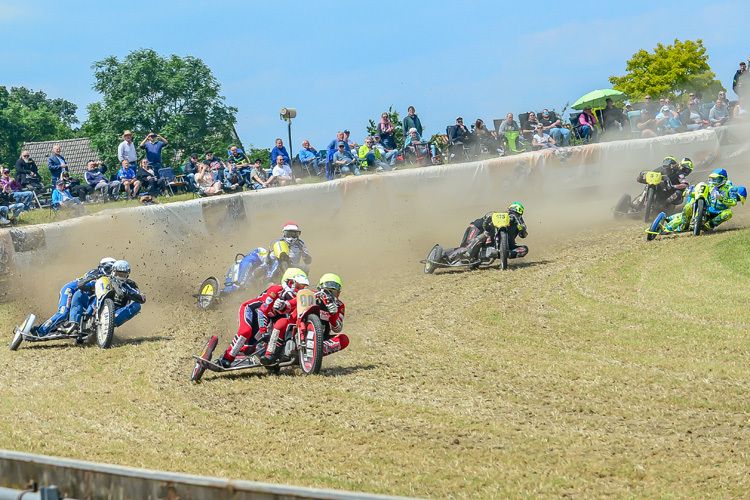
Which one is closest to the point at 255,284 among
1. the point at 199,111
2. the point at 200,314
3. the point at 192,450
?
the point at 200,314

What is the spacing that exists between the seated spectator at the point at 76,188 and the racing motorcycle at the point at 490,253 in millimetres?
8892

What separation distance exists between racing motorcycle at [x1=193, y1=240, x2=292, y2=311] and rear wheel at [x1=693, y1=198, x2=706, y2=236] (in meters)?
9.17

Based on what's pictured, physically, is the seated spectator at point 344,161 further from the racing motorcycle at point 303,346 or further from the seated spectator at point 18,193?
the racing motorcycle at point 303,346

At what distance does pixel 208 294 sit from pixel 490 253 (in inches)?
237

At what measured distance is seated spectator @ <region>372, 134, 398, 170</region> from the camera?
2672 cm

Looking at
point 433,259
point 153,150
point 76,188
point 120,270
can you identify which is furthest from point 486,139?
point 120,270

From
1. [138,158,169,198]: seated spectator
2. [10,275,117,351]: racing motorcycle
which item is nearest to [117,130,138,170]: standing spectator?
[138,158,169,198]: seated spectator

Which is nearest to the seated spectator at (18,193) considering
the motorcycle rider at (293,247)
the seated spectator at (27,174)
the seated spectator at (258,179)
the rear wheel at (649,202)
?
the seated spectator at (27,174)

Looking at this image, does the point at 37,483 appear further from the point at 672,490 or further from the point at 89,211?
the point at 89,211

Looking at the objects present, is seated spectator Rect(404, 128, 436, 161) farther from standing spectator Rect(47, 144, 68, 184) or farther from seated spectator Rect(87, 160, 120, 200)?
standing spectator Rect(47, 144, 68, 184)

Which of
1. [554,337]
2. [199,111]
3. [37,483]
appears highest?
[199,111]

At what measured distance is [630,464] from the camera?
24.8 feet

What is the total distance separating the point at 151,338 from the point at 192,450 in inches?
275

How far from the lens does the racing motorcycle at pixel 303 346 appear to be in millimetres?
11367
